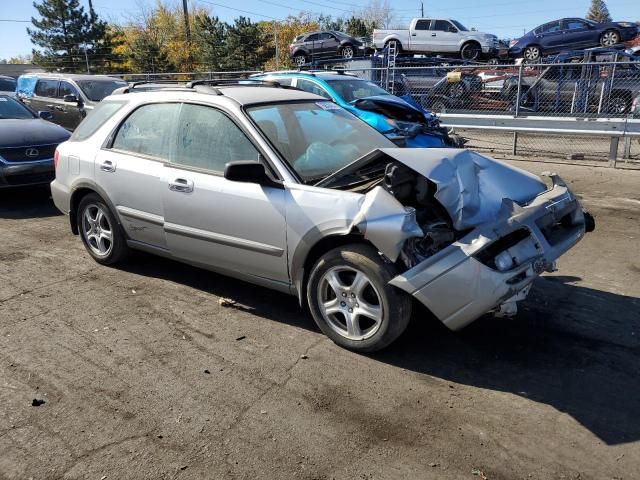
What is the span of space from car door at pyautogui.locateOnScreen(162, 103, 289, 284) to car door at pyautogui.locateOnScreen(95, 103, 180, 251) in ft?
0.42

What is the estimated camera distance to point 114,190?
5035 millimetres

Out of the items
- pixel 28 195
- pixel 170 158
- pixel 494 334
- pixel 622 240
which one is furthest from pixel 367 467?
pixel 28 195

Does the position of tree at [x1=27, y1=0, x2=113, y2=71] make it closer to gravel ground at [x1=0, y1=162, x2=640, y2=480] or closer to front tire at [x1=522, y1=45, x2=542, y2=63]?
front tire at [x1=522, y1=45, x2=542, y2=63]

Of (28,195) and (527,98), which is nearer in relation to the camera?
(28,195)

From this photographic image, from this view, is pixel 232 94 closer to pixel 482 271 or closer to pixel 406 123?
pixel 482 271

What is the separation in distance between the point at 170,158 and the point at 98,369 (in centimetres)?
185

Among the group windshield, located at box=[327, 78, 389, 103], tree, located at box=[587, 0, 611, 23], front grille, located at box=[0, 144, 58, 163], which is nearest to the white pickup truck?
windshield, located at box=[327, 78, 389, 103]

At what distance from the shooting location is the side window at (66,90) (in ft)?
41.7

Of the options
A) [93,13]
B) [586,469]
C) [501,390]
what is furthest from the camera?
[93,13]

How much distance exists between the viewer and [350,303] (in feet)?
12.1

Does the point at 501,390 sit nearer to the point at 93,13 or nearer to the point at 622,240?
the point at 622,240

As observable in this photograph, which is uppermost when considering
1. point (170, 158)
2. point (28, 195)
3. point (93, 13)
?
point (93, 13)

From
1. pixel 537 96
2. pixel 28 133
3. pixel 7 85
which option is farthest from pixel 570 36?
pixel 7 85

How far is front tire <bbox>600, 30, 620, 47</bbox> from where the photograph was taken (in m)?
18.7
